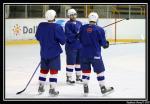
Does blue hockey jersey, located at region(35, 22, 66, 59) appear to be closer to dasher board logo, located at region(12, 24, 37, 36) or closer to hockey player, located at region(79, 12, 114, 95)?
hockey player, located at region(79, 12, 114, 95)

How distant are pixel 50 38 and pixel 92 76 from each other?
1598mm

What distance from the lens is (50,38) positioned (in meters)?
4.64

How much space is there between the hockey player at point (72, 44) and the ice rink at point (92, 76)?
0.19 meters

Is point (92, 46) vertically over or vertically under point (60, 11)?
under

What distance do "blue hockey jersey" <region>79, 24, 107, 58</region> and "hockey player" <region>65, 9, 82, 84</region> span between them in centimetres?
55

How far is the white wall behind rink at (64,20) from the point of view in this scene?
10.8 metres

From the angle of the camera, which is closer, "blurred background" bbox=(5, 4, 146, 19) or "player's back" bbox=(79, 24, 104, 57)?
"player's back" bbox=(79, 24, 104, 57)

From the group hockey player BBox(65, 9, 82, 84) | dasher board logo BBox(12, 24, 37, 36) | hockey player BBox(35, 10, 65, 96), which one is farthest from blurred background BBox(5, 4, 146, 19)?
hockey player BBox(35, 10, 65, 96)

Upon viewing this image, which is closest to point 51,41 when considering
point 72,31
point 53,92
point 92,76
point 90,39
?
point 90,39

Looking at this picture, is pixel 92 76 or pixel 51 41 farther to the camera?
pixel 92 76

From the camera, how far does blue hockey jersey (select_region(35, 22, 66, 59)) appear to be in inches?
182

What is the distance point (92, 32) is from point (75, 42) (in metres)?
0.75

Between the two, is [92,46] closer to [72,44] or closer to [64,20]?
[72,44]

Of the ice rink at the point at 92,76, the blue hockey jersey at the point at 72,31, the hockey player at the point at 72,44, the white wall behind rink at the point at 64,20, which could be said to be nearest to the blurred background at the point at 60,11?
the white wall behind rink at the point at 64,20
